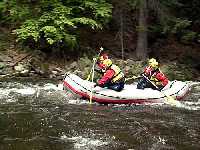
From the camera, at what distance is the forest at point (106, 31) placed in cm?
1838

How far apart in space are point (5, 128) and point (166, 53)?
11035mm

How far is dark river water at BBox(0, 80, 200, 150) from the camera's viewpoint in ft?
32.7

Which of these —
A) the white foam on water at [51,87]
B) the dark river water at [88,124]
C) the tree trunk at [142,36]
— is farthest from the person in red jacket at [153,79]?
the tree trunk at [142,36]

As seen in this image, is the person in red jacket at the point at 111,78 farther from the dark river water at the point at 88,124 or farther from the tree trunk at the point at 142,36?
the tree trunk at the point at 142,36

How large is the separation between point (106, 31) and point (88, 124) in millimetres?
10695

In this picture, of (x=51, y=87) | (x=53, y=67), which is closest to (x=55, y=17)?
(x=53, y=67)

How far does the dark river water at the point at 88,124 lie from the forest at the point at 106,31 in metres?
3.84

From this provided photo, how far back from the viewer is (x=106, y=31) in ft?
71.1

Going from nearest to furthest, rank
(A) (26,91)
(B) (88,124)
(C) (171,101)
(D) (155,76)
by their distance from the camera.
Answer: (B) (88,124)
(C) (171,101)
(D) (155,76)
(A) (26,91)

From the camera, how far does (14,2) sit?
18984mm

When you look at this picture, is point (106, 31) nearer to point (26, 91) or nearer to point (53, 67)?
point (53, 67)

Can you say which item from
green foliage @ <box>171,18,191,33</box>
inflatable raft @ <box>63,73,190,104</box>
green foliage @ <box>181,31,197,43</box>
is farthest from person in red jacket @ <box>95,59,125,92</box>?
green foliage @ <box>181,31,197,43</box>

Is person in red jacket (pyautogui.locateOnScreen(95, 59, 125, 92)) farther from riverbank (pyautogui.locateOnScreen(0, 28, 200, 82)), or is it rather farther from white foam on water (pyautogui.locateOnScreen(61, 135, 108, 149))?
white foam on water (pyautogui.locateOnScreen(61, 135, 108, 149))

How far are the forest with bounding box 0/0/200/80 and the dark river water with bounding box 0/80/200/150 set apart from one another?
384 centimetres
